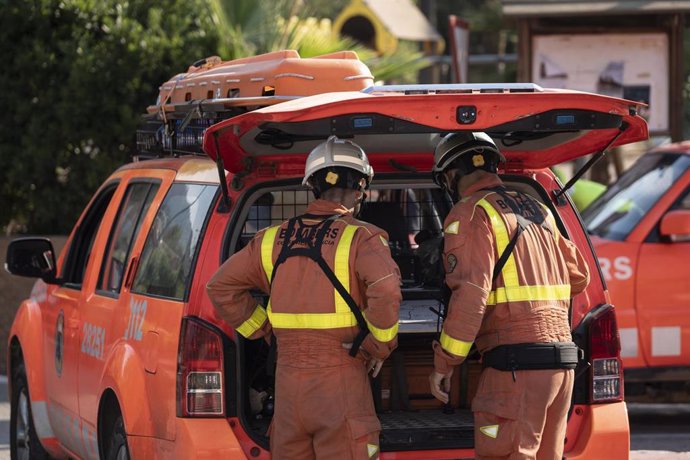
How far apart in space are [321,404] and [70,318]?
2258 millimetres

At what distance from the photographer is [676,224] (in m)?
8.91

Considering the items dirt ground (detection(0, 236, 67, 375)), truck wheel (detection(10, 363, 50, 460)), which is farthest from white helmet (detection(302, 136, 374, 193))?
dirt ground (detection(0, 236, 67, 375))

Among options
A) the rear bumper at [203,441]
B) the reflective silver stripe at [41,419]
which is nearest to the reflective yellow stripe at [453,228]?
the rear bumper at [203,441]

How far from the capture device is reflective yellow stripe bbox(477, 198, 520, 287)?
5.02 meters

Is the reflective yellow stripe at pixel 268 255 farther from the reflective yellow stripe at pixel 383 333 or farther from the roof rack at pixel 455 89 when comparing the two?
the roof rack at pixel 455 89

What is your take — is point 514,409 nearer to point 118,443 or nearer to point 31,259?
point 118,443

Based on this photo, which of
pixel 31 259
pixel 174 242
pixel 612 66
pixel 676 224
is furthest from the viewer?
pixel 612 66

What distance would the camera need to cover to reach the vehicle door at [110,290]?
5965mm

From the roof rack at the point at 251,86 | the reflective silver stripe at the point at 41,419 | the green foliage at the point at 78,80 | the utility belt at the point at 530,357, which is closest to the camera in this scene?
the utility belt at the point at 530,357

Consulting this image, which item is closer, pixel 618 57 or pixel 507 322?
pixel 507 322

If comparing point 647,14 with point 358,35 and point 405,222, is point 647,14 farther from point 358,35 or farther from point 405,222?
point 358,35

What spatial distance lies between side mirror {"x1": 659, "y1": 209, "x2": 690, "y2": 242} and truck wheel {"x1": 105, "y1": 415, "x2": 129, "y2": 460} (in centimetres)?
436

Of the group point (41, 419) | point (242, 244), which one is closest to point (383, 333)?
point (242, 244)

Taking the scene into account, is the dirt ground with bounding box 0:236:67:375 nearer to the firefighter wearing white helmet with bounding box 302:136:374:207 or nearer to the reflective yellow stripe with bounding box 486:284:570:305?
the firefighter wearing white helmet with bounding box 302:136:374:207
